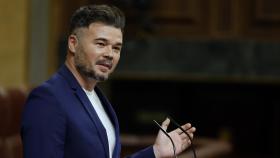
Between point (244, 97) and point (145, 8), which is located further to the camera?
point (244, 97)

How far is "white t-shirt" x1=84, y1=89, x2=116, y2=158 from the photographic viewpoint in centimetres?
168

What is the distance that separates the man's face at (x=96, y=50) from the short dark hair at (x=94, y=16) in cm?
1

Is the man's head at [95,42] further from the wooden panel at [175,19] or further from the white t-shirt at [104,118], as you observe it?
the wooden panel at [175,19]

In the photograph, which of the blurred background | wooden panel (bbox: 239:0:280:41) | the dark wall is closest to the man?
the blurred background

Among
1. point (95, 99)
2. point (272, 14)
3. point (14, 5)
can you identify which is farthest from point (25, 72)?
point (95, 99)

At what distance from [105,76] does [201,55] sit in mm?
2812

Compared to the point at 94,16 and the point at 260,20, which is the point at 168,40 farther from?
the point at 94,16

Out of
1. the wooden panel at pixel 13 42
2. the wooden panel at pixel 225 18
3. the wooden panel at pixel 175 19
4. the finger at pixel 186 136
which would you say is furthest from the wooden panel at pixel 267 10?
the finger at pixel 186 136

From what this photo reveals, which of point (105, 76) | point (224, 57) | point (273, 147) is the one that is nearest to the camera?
point (105, 76)

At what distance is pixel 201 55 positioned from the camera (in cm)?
443

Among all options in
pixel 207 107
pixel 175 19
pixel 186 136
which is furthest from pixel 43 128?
pixel 207 107

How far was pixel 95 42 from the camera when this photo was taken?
64.8 inches

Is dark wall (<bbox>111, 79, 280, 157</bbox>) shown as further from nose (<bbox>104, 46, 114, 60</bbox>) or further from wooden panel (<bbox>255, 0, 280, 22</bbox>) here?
nose (<bbox>104, 46, 114, 60</bbox>)

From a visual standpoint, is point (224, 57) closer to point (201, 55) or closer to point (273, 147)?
point (201, 55)
